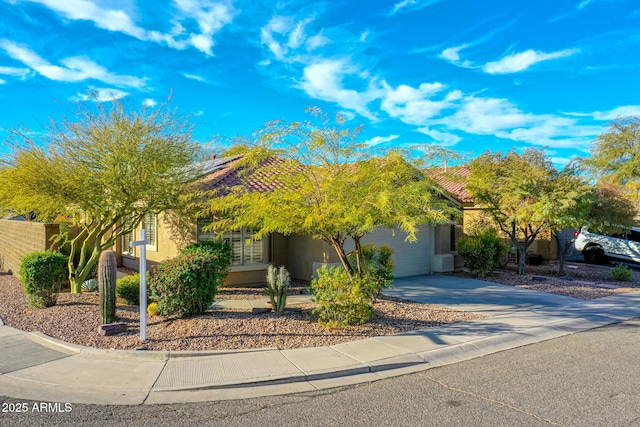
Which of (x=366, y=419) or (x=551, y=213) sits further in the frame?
(x=551, y=213)

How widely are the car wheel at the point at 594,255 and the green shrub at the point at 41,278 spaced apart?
70.9ft

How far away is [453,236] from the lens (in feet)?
55.5

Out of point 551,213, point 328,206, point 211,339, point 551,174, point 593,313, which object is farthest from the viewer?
point 551,174

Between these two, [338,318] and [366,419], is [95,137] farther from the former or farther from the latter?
[366,419]

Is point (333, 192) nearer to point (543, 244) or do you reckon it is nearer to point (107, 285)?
point (107, 285)

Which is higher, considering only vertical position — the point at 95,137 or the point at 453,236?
the point at 95,137

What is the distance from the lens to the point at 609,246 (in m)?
19.1

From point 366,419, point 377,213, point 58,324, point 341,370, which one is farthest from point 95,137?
point 366,419

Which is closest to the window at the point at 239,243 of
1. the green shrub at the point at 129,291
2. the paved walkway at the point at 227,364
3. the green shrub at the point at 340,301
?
the green shrub at the point at 129,291

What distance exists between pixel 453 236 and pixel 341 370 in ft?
40.6

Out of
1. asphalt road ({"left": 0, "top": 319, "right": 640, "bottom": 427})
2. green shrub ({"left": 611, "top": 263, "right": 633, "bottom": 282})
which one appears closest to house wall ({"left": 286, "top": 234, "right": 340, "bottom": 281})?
asphalt road ({"left": 0, "top": 319, "right": 640, "bottom": 427})

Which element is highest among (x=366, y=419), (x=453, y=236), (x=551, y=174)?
(x=551, y=174)

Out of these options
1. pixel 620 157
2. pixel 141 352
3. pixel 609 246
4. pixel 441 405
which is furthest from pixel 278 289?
pixel 620 157

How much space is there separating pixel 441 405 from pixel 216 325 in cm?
422
